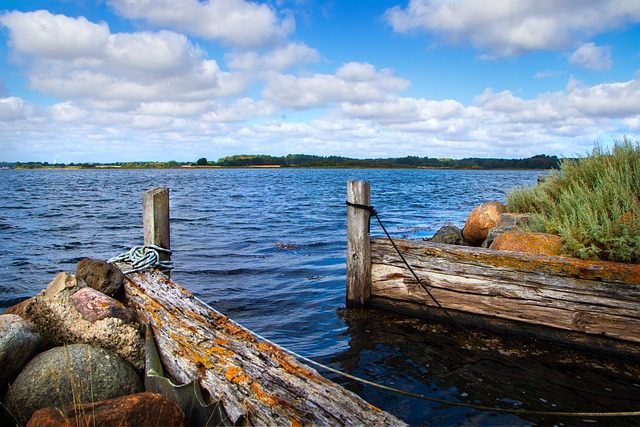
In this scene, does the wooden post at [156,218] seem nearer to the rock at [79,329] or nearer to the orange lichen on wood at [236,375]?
the rock at [79,329]

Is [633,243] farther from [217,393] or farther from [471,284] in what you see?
[217,393]

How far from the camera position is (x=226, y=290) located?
9.55 meters

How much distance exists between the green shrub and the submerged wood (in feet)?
2.46

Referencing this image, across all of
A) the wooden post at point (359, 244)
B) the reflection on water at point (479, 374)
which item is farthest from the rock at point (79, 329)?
the wooden post at point (359, 244)

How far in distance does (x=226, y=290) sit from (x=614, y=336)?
6961mm

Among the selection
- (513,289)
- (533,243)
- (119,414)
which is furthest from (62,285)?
(533,243)

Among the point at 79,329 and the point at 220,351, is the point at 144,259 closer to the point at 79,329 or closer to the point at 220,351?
the point at 79,329

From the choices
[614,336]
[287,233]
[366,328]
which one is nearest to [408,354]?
[366,328]

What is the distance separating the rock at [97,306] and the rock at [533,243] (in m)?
5.72

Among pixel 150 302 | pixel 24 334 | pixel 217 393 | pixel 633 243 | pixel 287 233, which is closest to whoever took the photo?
pixel 217 393

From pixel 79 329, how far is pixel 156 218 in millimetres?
1906

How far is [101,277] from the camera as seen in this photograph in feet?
16.6

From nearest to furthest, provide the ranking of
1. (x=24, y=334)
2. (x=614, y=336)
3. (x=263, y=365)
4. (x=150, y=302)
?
1. (x=263, y=365)
2. (x=24, y=334)
3. (x=150, y=302)
4. (x=614, y=336)

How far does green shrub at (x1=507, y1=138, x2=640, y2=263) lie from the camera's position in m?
6.04
